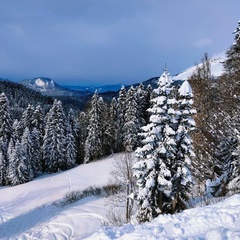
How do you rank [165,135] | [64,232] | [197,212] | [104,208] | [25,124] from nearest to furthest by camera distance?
[197,212], [165,135], [64,232], [104,208], [25,124]

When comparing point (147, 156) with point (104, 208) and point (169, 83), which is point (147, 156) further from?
point (104, 208)

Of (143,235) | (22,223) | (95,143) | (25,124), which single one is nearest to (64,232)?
(22,223)

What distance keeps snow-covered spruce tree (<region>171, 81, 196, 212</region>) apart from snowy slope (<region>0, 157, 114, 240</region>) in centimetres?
1045

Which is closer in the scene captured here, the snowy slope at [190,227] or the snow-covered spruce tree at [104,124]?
the snowy slope at [190,227]

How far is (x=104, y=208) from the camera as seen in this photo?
2688cm

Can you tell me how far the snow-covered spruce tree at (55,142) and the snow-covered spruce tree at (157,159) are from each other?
1353 inches

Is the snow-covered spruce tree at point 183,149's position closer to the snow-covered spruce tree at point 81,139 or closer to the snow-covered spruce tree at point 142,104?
the snow-covered spruce tree at point 142,104

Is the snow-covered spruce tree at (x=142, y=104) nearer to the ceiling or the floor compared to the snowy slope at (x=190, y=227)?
nearer to the ceiling

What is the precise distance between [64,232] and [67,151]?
26.3 meters

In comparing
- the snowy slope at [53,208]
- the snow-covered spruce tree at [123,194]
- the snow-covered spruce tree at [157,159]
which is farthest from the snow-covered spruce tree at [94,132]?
the snow-covered spruce tree at [157,159]

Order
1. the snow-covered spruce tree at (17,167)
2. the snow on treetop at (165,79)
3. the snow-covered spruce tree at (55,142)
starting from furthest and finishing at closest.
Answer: the snow-covered spruce tree at (55,142) < the snow-covered spruce tree at (17,167) < the snow on treetop at (165,79)

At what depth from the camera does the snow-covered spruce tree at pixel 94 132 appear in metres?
48.7

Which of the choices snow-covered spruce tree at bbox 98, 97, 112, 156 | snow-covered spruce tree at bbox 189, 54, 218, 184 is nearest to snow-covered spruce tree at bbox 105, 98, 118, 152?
snow-covered spruce tree at bbox 98, 97, 112, 156

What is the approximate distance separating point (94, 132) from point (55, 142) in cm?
697
